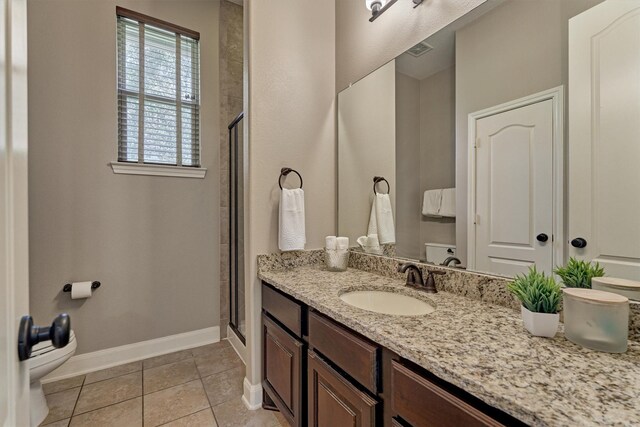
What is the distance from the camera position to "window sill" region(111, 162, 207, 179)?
221 centimetres

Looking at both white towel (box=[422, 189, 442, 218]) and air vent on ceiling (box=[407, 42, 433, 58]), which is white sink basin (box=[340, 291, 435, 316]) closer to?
white towel (box=[422, 189, 442, 218])

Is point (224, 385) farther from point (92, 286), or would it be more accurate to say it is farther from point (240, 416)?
point (92, 286)

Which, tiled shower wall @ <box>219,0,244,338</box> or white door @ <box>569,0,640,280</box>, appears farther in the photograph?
tiled shower wall @ <box>219,0,244,338</box>

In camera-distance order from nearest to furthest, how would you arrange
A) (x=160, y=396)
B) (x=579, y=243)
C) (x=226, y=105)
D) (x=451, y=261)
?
1. (x=579, y=243)
2. (x=451, y=261)
3. (x=160, y=396)
4. (x=226, y=105)

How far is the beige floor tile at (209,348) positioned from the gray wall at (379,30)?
91.1 inches

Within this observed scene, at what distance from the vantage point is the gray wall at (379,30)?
1.36m

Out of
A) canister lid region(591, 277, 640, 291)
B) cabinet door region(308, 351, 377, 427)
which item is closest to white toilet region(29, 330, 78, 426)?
cabinet door region(308, 351, 377, 427)

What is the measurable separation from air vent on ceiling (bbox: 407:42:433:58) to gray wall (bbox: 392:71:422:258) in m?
0.11

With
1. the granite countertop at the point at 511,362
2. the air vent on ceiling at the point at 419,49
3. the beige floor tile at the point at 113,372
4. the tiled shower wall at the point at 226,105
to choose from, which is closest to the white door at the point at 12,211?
the granite countertop at the point at 511,362

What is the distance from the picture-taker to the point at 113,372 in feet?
6.87

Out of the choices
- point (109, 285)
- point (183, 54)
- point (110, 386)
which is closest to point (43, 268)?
point (109, 285)

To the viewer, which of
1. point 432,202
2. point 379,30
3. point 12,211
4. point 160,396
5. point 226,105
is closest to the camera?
point 12,211

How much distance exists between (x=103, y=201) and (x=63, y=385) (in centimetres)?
129

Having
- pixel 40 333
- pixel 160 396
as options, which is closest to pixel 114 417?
pixel 160 396
